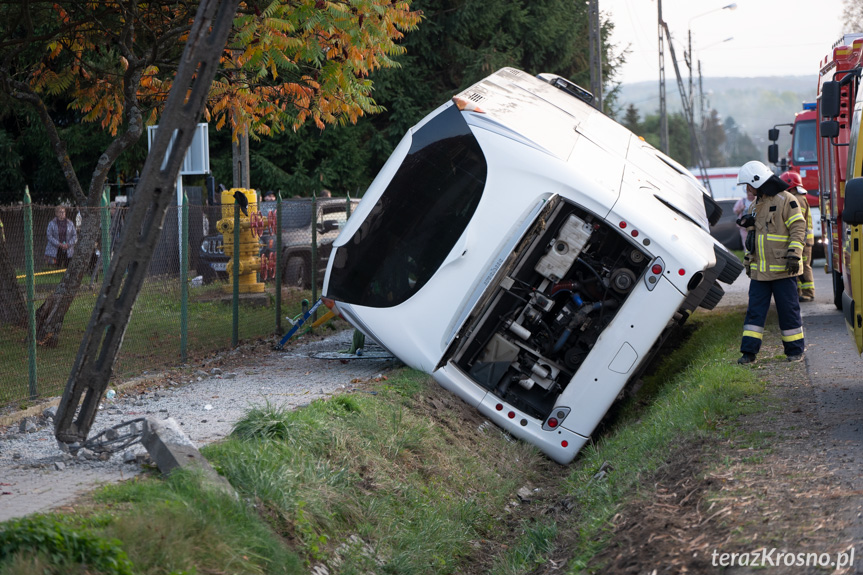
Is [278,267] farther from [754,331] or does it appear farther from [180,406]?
[754,331]

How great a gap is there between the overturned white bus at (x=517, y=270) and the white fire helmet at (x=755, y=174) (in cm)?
78

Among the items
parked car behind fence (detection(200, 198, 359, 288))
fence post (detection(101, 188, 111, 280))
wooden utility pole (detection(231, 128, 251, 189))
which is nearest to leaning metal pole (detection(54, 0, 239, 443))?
fence post (detection(101, 188, 111, 280))

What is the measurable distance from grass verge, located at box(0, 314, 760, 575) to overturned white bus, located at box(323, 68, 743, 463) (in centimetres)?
36

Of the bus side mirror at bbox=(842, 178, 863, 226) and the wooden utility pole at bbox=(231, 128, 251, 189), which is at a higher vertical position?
the bus side mirror at bbox=(842, 178, 863, 226)

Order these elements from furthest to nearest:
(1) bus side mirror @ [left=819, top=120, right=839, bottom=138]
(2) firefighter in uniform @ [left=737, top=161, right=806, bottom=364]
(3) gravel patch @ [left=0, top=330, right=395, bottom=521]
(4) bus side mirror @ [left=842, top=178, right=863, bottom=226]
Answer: (1) bus side mirror @ [left=819, top=120, right=839, bottom=138] → (2) firefighter in uniform @ [left=737, top=161, right=806, bottom=364] → (4) bus side mirror @ [left=842, top=178, right=863, bottom=226] → (3) gravel patch @ [left=0, top=330, right=395, bottom=521]

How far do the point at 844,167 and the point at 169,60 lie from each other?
834cm

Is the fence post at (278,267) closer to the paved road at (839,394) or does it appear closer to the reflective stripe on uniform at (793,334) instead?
the reflective stripe on uniform at (793,334)

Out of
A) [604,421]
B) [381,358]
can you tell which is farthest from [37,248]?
[604,421]

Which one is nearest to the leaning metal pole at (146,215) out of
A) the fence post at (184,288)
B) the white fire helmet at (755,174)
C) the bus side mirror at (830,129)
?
the fence post at (184,288)

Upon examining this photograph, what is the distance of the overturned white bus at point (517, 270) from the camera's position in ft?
24.5

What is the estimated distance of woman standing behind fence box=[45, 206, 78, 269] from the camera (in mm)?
8609

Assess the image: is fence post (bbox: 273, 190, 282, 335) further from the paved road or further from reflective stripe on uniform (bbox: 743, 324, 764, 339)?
the paved road

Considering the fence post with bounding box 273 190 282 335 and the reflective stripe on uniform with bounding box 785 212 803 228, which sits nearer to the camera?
the reflective stripe on uniform with bounding box 785 212 803 228

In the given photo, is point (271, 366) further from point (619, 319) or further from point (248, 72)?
point (619, 319)
